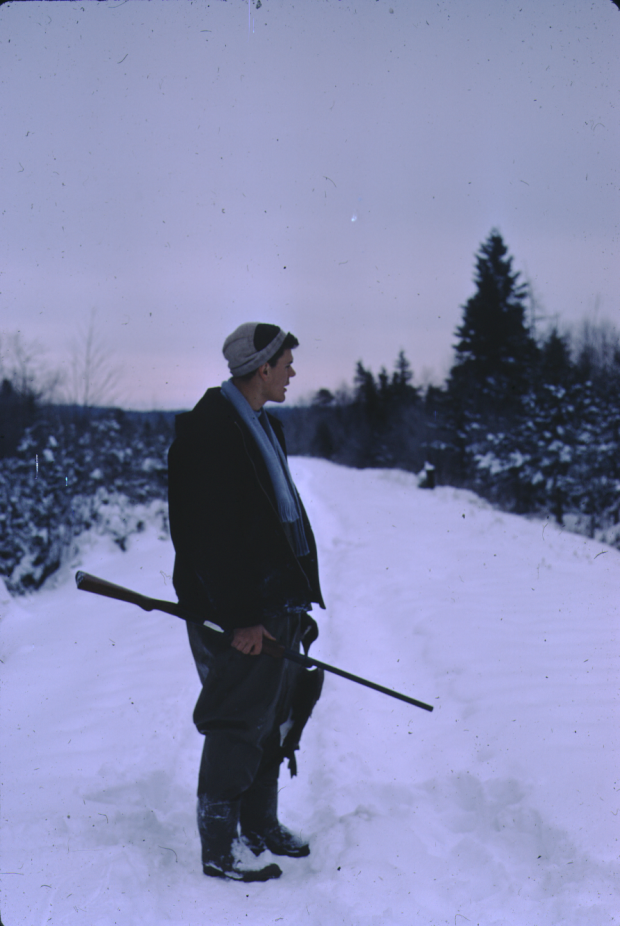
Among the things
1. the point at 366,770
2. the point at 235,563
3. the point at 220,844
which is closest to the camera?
the point at 235,563

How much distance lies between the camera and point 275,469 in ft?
8.07

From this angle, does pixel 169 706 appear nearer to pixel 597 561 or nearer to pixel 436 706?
pixel 436 706

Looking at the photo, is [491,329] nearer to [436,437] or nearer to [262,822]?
[436,437]

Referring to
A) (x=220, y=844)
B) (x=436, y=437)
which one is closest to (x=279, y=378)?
(x=220, y=844)

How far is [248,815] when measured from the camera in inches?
104

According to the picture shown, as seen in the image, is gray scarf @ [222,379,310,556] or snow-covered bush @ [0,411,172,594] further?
snow-covered bush @ [0,411,172,594]

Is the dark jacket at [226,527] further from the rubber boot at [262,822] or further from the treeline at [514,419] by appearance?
the treeline at [514,419]

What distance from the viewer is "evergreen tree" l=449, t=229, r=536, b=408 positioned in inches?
1053

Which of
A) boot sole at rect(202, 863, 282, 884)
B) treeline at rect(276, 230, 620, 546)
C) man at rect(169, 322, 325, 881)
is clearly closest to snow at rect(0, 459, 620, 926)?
boot sole at rect(202, 863, 282, 884)

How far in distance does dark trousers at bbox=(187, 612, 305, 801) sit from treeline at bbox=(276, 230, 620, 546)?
18.8 feet

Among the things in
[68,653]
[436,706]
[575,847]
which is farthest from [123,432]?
[575,847]

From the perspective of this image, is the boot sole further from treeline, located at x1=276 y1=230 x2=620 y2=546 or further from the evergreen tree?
the evergreen tree

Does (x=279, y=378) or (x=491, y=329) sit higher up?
(x=491, y=329)

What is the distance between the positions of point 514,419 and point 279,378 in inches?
779
